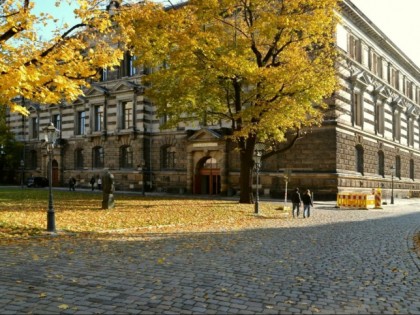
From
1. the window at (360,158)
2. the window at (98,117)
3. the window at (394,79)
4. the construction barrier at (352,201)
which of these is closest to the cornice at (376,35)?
the window at (394,79)

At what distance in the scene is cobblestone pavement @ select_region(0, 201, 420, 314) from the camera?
6.24 m

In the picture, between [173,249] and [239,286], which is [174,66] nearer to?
[173,249]

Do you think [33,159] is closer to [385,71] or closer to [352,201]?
[352,201]

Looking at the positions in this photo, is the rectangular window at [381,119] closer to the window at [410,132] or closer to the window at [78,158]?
the window at [410,132]

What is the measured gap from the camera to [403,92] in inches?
2073

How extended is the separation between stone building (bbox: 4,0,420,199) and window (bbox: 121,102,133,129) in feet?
0.34

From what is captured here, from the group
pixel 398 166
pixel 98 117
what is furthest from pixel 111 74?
pixel 398 166

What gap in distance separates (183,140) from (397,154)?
23457mm

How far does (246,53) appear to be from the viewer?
79.4ft

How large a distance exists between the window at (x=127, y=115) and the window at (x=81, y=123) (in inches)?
274

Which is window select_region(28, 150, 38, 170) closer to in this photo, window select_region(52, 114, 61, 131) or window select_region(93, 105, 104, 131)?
window select_region(52, 114, 61, 131)

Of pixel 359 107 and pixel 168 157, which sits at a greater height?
pixel 359 107

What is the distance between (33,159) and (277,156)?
117 feet

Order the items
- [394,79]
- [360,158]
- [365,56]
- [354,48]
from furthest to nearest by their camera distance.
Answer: [394,79] < [365,56] < [354,48] < [360,158]
